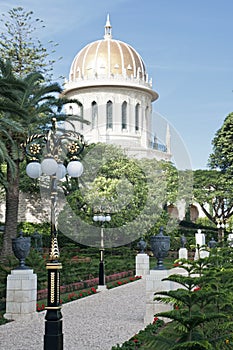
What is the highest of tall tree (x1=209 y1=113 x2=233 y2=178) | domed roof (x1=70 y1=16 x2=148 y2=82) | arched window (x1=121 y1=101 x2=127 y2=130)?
domed roof (x1=70 y1=16 x2=148 y2=82)

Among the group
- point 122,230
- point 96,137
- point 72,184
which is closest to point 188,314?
point 122,230

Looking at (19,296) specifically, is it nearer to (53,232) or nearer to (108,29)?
(53,232)

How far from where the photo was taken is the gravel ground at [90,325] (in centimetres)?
971

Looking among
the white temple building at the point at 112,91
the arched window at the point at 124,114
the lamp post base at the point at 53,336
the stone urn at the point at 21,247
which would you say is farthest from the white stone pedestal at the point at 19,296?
the arched window at the point at 124,114

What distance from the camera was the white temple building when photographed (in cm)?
5119

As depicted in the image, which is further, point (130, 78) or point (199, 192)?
point (130, 78)

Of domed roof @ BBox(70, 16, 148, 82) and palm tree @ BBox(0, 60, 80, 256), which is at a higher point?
domed roof @ BBox(70, 16, 148, 82)

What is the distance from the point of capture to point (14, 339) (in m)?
9.99

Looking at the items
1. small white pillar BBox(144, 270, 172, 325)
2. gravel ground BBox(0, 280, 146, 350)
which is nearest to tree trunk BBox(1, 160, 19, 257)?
gravel ground BBox(0, 280, 146, 350)

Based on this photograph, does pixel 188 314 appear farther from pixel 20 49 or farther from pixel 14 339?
pixel 20 49

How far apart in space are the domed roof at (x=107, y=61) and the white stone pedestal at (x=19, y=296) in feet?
133

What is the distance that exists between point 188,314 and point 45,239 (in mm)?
31714

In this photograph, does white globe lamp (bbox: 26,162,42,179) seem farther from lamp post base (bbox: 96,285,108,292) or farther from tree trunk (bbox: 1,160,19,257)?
tree trunk (bbox: 1,160,19,257)

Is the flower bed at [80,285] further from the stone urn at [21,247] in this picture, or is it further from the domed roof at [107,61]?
the domed roof at [107,61]
